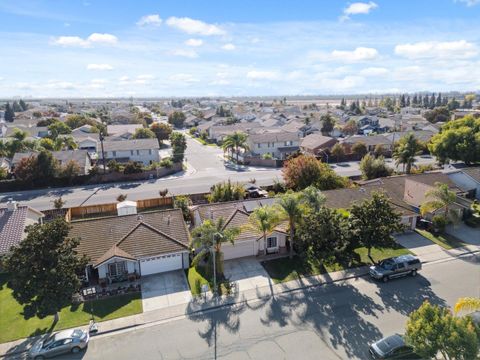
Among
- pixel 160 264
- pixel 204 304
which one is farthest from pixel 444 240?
pixel 160 264

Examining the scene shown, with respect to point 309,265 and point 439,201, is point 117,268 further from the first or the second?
point 439,201

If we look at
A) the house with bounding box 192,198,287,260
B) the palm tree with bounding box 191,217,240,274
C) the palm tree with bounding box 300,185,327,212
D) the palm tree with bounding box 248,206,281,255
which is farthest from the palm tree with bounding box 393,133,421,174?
the palm tree with bounding box 191,217,240,274

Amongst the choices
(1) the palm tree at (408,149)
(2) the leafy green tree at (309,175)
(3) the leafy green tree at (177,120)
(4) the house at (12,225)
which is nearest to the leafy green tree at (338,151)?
(1) the palm tree at (408,149)

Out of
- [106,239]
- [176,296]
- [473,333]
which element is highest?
[473,333]

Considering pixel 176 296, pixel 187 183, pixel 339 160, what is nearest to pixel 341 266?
pixel 176 296

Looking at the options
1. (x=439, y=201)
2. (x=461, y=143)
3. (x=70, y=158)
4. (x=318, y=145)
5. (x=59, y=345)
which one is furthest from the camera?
(x=318, y=145)

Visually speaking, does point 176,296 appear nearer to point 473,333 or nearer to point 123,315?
point 123,315
